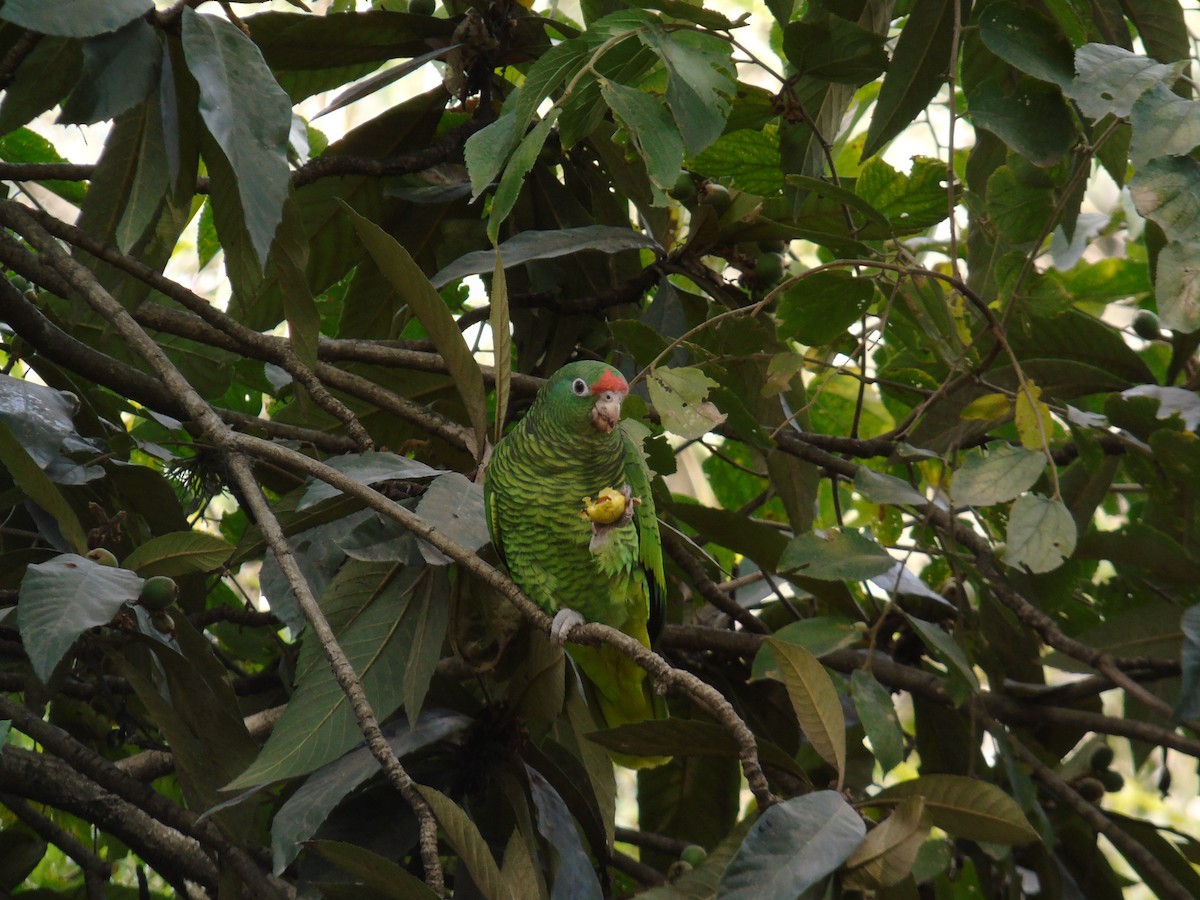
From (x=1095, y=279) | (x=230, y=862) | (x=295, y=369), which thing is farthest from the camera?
(x=1095, y=279)

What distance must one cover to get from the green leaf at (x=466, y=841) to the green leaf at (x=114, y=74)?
978 millimetres

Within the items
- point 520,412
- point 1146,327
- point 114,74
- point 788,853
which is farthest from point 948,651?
point 114,74

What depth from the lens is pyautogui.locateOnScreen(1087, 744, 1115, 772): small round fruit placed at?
8.54ft

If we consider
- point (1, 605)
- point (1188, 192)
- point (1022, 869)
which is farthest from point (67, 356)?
point (1022, 869)

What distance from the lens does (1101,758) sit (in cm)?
261

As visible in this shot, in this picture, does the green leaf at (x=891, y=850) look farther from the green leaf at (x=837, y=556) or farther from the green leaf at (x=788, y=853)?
the green leaf at (x=837, y=556)

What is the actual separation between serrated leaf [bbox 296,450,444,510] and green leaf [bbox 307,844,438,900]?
0.47 m

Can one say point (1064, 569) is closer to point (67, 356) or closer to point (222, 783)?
point (222, 783)

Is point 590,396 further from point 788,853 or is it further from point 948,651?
point 788,853

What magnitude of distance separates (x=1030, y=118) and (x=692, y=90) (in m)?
0.72

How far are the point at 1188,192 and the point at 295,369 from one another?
53.3 inches

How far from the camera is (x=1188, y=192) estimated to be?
151 cm

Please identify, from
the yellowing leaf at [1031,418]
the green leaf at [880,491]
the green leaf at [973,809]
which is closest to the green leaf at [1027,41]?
the yellowing leaf at [1031,418]

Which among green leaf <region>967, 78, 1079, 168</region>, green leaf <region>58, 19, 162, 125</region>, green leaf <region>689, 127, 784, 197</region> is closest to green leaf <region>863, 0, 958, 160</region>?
green leaf <region>967, 78, 1079, 168</region>
